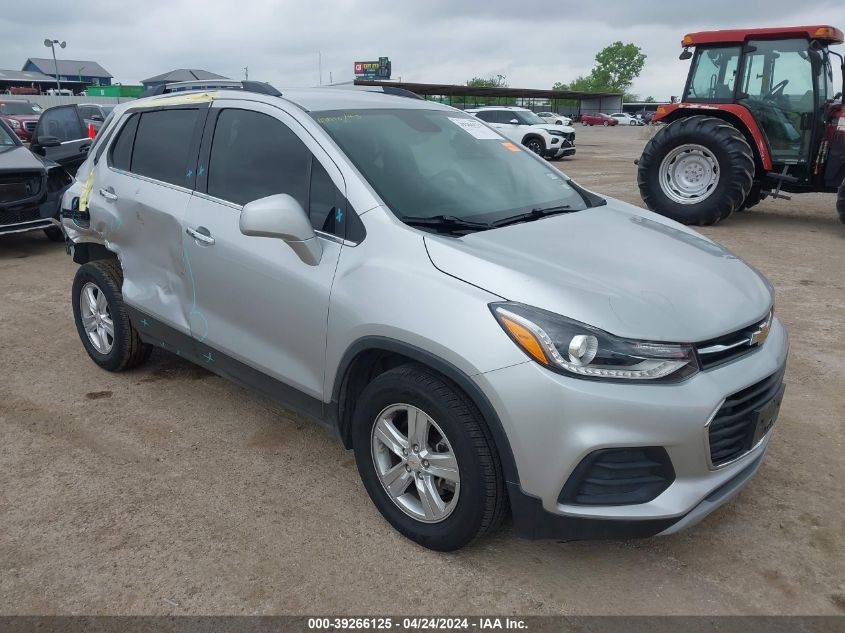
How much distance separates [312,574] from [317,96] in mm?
2280

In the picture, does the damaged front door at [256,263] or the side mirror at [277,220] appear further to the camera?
the damaged front door at [256,263]

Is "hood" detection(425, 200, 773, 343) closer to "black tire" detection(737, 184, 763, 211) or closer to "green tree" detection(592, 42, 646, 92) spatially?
"black tire" detection(737, 184, 763, 211)

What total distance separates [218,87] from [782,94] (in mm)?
8132

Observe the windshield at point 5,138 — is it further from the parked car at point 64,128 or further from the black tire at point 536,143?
the black tire at point 536,143

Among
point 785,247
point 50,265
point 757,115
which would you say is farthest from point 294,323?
point 757,115

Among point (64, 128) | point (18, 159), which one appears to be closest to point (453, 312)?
point (18, 159)

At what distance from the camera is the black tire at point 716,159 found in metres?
9.14

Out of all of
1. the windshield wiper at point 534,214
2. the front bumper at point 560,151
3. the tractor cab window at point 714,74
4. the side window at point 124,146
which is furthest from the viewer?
the front bumper at point 560,151

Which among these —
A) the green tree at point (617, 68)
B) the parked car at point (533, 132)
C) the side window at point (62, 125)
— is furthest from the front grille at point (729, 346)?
the green tree at point (617, 68)

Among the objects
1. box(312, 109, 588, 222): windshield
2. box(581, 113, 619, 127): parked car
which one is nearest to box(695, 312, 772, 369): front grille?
box(312, 109, 588, 222): windshield

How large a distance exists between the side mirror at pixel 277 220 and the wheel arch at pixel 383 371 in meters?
0.51

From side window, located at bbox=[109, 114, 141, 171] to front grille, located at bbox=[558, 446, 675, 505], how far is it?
10.8 feet

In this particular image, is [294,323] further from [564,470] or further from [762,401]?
[762,401]

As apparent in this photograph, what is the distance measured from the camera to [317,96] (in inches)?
139
